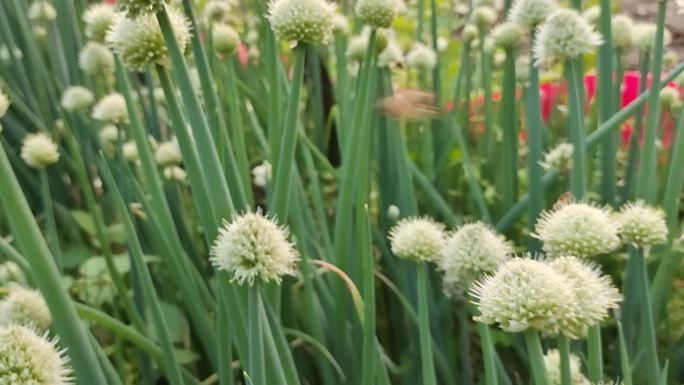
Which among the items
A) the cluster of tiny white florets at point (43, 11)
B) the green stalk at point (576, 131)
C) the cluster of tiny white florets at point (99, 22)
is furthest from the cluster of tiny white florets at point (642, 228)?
the cluster of tiny white florets at point (43, 11)

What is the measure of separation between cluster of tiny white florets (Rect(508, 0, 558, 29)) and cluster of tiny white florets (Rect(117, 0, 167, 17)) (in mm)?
436

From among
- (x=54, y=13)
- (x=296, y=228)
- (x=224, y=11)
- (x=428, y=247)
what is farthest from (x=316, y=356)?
(x=54, y=13)

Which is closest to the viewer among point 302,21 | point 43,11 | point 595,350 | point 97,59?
point 595,350

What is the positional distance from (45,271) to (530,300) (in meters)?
0.28

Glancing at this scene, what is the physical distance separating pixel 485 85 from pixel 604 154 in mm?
365

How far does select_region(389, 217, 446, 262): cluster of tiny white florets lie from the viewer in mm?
647

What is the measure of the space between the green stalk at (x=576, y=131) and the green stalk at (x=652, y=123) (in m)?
0.10

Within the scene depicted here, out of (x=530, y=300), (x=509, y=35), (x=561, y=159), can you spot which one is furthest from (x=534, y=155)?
(x=530, y=300)

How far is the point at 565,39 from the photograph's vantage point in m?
0.71

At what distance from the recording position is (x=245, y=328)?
610mm

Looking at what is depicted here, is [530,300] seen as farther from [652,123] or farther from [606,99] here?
[606,99]

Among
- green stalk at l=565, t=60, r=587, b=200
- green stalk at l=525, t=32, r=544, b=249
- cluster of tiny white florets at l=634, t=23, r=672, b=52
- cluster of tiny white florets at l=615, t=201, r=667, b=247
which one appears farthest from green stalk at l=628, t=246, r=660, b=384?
cluster of tiny white florets at l=634, t=23, r=672, b=52

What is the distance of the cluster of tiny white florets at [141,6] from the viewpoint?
20.0 inches

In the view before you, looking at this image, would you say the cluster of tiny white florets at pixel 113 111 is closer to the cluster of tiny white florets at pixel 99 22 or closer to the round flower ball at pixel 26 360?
the cluster of tiny white florets at pixel 99 22
